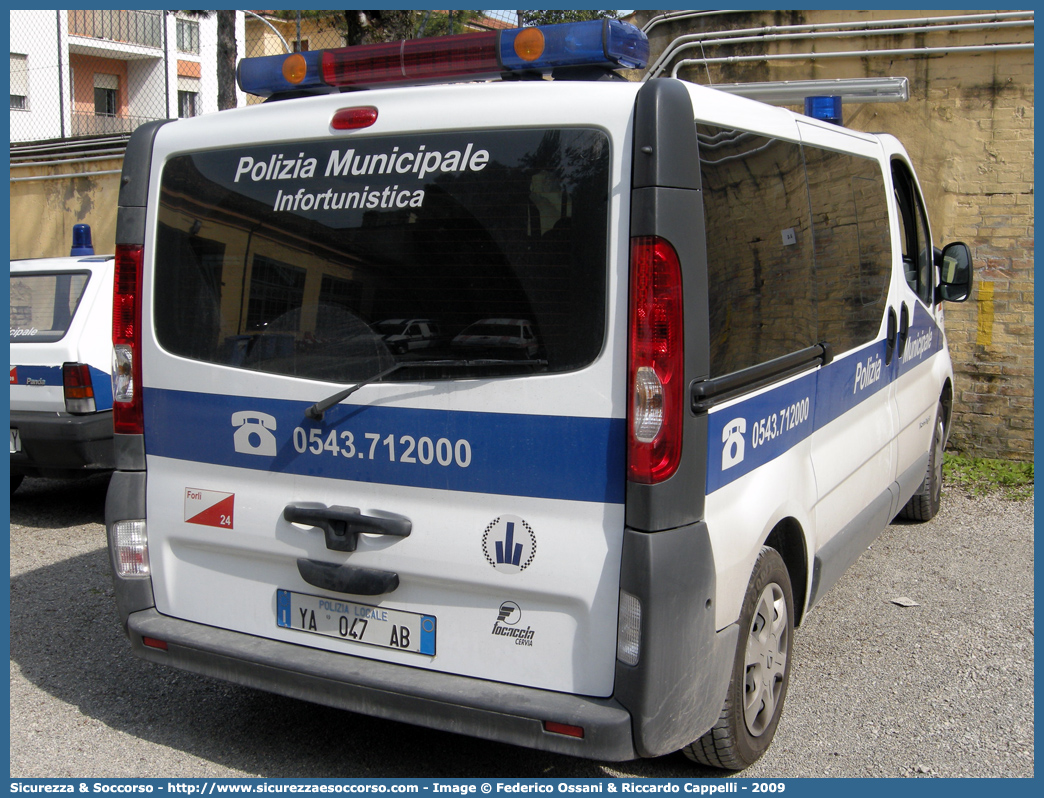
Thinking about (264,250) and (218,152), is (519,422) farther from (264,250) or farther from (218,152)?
(218,152)

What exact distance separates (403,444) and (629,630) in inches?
33.1

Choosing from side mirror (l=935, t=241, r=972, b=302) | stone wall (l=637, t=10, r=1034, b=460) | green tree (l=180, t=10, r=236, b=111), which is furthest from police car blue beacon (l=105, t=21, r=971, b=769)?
green tree (l=180, t=10, r=236, b=111)

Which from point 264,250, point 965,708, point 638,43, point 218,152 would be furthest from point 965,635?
point 218,152

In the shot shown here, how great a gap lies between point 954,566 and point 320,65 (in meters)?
4.30

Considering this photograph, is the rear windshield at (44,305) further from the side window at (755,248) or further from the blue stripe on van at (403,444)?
the side window at (755,248)

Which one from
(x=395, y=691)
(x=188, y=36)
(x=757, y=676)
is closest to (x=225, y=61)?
(x=395, y=691)

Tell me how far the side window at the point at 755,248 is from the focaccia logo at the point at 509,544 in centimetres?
70

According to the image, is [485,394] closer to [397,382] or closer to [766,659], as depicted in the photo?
[397,382]

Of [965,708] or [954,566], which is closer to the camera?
[965,708]

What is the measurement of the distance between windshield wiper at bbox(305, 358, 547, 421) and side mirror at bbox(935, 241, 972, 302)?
A: 3.61m

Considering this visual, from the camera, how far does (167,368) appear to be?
327cm

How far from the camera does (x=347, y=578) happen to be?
9.72ft

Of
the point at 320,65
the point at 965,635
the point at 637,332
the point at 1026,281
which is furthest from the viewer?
the point at 1026,281

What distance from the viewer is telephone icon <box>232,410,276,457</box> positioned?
306cm
